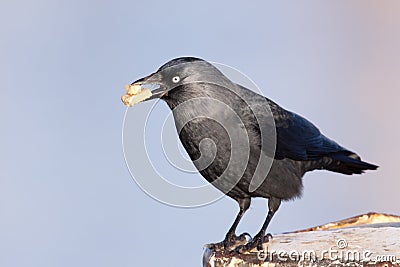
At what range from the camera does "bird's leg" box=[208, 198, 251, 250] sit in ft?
8.73

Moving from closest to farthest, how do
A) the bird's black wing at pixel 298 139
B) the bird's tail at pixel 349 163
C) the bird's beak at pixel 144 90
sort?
the bird's beak at pixel 144 90 → the bird's black wing at pixel 298 139 → the bird's tail at pixel 349 163

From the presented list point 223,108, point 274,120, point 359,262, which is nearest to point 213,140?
Result: point 223,108

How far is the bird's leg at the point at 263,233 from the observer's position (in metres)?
2.52

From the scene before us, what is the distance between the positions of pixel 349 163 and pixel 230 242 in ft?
2.12

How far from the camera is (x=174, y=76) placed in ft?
8.17

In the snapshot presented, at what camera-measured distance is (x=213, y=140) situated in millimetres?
2480

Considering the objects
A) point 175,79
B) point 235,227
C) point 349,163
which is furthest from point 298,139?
Result: point 175,79

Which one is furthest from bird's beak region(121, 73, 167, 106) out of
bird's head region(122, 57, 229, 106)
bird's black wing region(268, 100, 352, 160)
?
bird's black wing region(268, 100, 352, 160)

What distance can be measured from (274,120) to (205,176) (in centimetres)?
39

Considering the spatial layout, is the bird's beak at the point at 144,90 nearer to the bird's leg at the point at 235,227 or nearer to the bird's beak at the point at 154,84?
the bird's beak at the point at 154,84

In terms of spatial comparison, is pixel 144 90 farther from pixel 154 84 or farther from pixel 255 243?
pixel 255 243

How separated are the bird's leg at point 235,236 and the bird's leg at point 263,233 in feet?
0.28

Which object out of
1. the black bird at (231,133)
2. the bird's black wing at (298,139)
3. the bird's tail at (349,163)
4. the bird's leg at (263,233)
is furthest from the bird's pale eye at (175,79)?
the bird's tail at (349,163)

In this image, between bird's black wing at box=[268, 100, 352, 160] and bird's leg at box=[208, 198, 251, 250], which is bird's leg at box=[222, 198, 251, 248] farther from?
bird's black wing at box=[268, 100, 352, 160]
